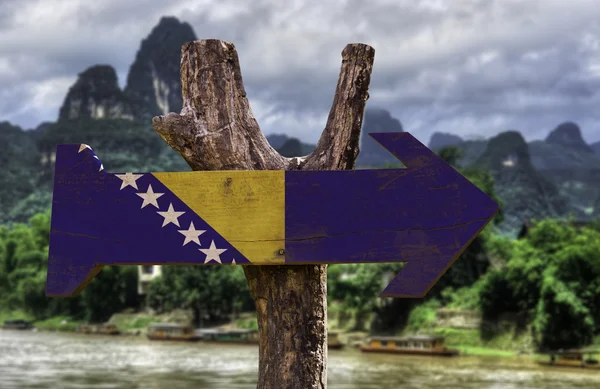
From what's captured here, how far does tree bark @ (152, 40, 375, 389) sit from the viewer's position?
10.2ft

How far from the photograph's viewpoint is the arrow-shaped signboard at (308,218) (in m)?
3.01

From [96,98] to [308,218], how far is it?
114 metres

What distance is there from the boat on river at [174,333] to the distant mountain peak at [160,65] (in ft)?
306

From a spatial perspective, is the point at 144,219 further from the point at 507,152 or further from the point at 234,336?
the point at 507,152

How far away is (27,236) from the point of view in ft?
184

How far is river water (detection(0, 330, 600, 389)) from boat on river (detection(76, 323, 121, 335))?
7.81m

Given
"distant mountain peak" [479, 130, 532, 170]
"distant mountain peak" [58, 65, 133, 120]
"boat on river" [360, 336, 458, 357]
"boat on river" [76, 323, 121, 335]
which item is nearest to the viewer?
"boat on river" [360, 336, 458, 357]

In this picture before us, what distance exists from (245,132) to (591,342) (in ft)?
88.6

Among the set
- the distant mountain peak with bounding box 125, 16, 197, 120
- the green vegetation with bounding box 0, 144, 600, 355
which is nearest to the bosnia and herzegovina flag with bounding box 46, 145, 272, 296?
the green vegetation with bounding box 0, 144, 600, 355

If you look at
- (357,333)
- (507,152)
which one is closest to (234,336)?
(357,333)

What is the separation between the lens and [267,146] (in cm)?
331

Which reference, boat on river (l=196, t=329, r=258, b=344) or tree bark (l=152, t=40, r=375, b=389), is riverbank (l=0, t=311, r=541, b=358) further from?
tree bark (l=152, t=40, r=375, b=389)

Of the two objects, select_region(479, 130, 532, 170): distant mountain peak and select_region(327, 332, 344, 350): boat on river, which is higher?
select_region(479, 130, 532, 170): distant mountain peak

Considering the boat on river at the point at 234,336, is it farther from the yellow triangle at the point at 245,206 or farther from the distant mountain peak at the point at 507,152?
the distant mountain peak at the point at 507,152
